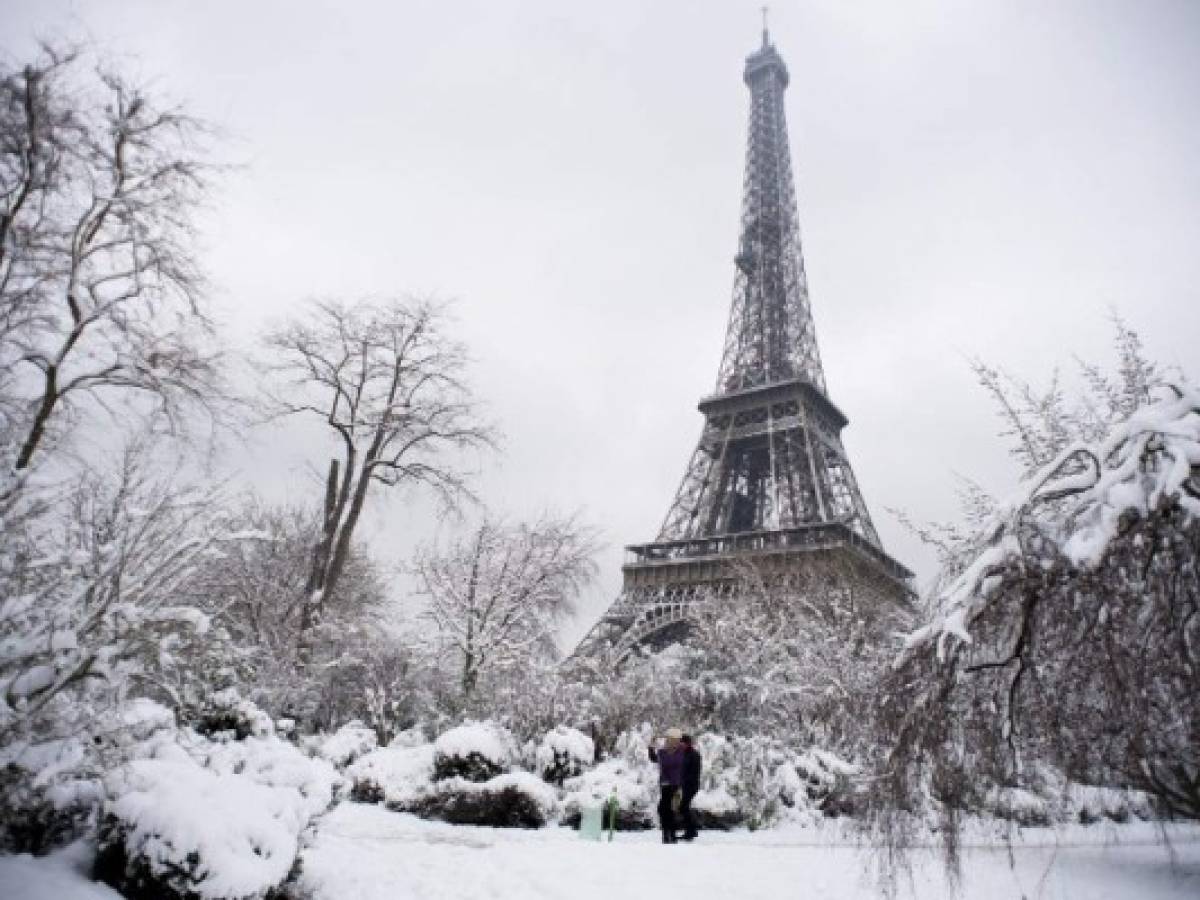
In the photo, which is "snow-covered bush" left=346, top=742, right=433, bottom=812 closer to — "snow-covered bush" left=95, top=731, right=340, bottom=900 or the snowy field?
the snowy field

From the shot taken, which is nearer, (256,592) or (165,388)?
(165,388)

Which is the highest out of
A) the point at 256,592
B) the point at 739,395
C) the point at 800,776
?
the point at 739,395

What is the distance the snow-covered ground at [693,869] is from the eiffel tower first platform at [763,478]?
11.0 meters

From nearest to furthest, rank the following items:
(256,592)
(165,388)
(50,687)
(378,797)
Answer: (50,687) → (165,388) → (378,797) → (256,592)

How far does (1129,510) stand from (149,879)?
5033 mm

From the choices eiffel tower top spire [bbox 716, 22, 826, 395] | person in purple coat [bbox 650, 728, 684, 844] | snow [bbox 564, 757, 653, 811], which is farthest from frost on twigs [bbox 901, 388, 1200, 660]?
eiffel tower top spire [bbox 716, 22, 826, 395]

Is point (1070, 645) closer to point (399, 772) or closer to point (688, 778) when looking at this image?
point (688, 778)

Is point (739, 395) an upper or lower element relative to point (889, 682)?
upper

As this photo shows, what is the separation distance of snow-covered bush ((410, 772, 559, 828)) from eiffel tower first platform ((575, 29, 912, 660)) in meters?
10.7

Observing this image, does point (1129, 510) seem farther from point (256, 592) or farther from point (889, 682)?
point (256, 592)

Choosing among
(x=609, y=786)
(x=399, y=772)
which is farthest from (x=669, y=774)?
(x=399, y=772)

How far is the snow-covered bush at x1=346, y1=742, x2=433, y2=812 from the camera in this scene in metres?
10.2

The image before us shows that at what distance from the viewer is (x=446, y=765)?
10000 millimetres

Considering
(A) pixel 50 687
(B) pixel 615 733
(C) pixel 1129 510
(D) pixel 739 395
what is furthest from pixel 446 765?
(D) pixel 739 395
